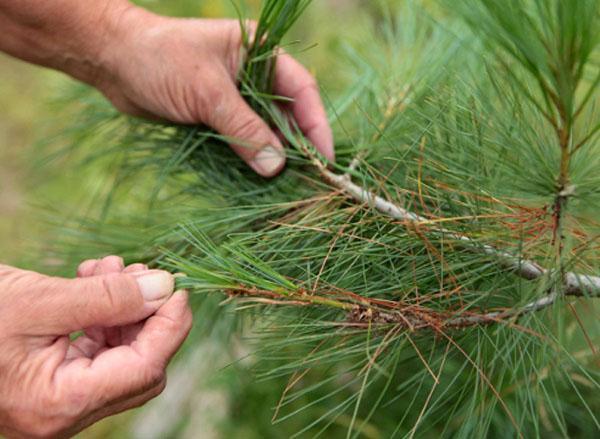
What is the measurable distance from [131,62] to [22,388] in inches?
15.7

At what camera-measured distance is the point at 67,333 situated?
60 cm

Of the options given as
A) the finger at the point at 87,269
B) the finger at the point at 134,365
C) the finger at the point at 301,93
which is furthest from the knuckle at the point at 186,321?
the finger at the point at 301,93

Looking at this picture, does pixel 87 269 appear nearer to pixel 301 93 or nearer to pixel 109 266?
pixel 109 266

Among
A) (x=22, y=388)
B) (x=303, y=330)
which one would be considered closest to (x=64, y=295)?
(x=22, y=388)

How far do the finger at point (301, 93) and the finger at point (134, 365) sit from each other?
29 cm

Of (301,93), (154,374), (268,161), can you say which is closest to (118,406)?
(154,374)

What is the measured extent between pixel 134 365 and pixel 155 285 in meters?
0.07

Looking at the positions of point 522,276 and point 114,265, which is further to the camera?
point 114,265

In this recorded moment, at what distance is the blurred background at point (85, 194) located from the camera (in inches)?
42.8

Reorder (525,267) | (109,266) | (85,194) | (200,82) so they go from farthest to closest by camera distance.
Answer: (85,194) < (200,82) < (109,266) < (525,267)

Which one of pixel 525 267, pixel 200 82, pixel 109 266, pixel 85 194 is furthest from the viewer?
pixel 85 194

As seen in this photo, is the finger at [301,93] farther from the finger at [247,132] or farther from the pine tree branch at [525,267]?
the pine tree branch at [525,267]

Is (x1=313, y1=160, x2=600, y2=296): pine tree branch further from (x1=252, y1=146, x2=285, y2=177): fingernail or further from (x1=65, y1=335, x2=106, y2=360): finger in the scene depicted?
(x1=65, y1=335, x2=106, y2=360): finger

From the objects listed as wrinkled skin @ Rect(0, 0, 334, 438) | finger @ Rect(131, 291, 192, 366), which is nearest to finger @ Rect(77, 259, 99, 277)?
wrinkled skin @ Rect(0, 0, 334, 438)
